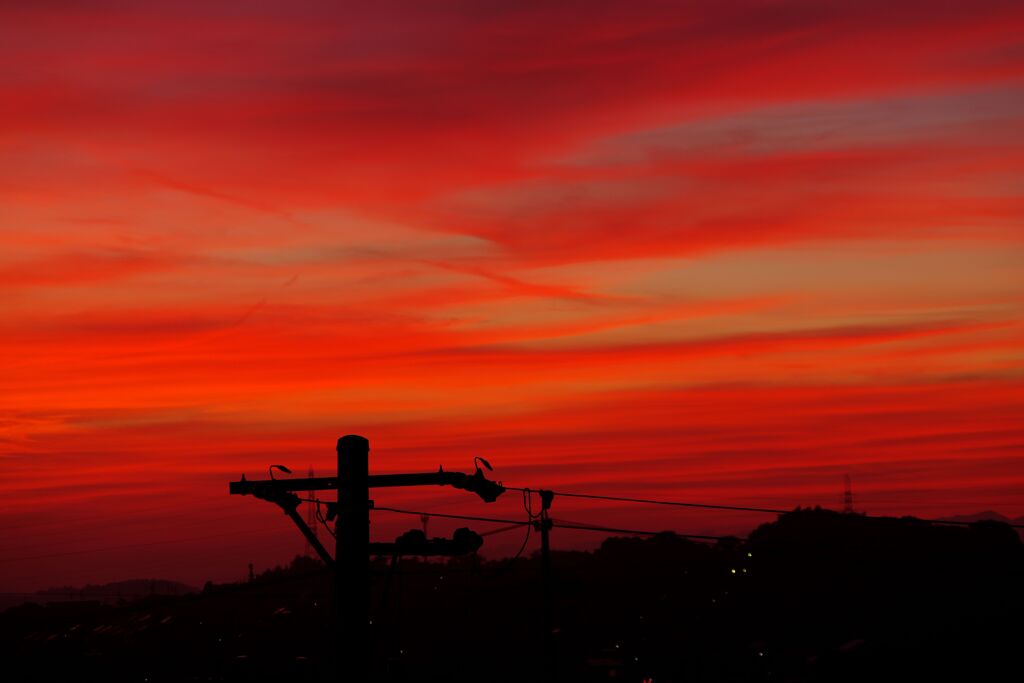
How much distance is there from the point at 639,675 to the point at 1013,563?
308 ft

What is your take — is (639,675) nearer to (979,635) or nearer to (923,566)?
(979,635)

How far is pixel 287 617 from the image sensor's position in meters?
198

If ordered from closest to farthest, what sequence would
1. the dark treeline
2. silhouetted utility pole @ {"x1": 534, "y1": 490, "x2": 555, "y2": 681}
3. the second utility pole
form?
the second utility pole < silhouetted utility pole @ {"x1": 534, "y1": 490, "x2": 555, "y2": 681} < the dark treeline

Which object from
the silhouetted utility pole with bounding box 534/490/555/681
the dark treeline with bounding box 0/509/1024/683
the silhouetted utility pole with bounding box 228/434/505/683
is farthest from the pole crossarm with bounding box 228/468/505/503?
the dark treeline with bounding box 0/509/1024/683

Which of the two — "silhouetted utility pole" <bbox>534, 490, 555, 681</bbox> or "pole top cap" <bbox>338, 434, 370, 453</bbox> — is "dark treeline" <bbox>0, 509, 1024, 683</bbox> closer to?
"silhouetted utility pole" <bbox>534, 490, 555, 681</bbox>

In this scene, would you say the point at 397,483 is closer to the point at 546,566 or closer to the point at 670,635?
the point at 546,566

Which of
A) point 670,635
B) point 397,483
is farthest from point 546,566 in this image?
point 670,635

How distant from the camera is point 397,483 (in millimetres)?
25531

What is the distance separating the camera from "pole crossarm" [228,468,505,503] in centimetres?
2539

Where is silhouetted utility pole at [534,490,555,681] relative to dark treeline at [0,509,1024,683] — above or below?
above

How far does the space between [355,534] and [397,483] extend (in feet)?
6.04

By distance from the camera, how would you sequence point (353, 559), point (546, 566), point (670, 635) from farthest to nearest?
1. point (670, 635)
2. point (546, 566)
3. point (353, 559)

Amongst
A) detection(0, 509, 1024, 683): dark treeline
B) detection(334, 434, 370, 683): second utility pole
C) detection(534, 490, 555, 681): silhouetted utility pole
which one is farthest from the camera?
detection(0, 509, 1024, 683): dark treeline

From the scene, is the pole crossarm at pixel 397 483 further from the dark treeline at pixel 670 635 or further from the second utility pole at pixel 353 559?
the dark treeline at pixel 670 635
